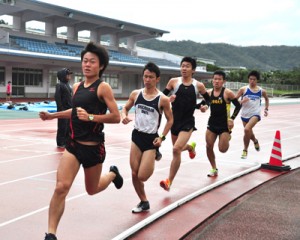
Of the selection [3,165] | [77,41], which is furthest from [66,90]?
[77,41]

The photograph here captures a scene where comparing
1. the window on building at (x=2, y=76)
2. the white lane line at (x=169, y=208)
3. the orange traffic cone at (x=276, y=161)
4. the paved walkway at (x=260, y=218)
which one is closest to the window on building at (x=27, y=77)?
the window on building at (x=2, y=76)

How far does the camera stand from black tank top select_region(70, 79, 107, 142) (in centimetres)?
441

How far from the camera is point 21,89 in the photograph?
39.0 meters

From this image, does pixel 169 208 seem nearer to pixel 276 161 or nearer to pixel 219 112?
pixel 219 112

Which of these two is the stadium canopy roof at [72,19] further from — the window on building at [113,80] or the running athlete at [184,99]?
the running athlete at [184,99]

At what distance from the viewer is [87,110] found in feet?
14.4

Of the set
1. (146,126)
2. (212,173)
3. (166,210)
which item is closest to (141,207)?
(166,210)

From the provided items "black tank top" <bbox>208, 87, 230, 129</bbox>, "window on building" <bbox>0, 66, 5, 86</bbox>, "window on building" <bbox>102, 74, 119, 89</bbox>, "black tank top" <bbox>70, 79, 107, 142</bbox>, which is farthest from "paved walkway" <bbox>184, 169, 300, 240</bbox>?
"window on building" <bbox>102, 74, 119, 89</bbox>

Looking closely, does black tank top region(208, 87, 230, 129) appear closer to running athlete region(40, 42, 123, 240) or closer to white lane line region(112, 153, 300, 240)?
white lane line region(112, 153, 300, 240)

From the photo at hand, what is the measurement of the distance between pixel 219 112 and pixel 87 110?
4.59 metres

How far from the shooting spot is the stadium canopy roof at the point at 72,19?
39.8 meters

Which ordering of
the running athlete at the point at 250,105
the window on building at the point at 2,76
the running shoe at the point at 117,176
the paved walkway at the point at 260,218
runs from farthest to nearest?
the window on building at the point at 2,76
the running athlete at the point at 250,105
the running shoe at the point at 117,176
the paved walkway at the point at 260,218

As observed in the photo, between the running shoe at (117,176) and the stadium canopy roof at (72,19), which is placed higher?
the stadium canopy roof at (72,19)

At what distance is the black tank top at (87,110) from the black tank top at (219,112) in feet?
14.4
